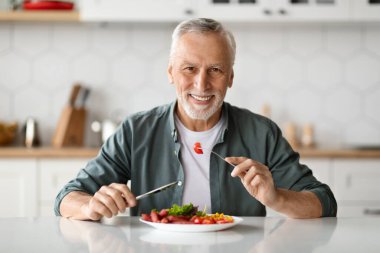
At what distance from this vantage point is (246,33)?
13.5 ft

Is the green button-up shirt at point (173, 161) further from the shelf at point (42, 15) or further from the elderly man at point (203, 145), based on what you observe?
the shelf at point (42, 15)

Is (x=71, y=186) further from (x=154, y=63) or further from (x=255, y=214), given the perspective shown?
(x=154, y=63)

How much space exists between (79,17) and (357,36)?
5.59 ft

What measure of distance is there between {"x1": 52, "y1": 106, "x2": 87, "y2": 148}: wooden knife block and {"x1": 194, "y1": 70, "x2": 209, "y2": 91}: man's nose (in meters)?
1.91

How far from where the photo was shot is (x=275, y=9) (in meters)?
3.74

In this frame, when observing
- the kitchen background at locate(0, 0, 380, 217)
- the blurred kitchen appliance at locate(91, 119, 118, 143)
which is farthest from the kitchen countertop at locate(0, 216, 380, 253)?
the kitchen background at locate(0, 0, 380, 217)

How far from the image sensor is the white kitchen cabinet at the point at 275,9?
12.3 feet

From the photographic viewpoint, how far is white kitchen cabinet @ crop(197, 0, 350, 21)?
373 cm

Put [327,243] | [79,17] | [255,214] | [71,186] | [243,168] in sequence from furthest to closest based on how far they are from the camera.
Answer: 1. [79,17]
2. [255,214]
3. [71,186]
4. [243,168]
5. [327,243]

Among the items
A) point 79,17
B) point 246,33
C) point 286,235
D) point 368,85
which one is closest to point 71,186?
point 286,235

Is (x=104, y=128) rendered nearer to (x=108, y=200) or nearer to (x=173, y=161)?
(x=173, y=161)

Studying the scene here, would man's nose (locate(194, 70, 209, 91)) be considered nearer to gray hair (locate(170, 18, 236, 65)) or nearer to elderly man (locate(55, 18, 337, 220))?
elderly man (locate(55, 18, 337, 220))

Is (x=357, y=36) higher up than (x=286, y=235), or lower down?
higher up

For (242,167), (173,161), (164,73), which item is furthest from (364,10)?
(242,167)
